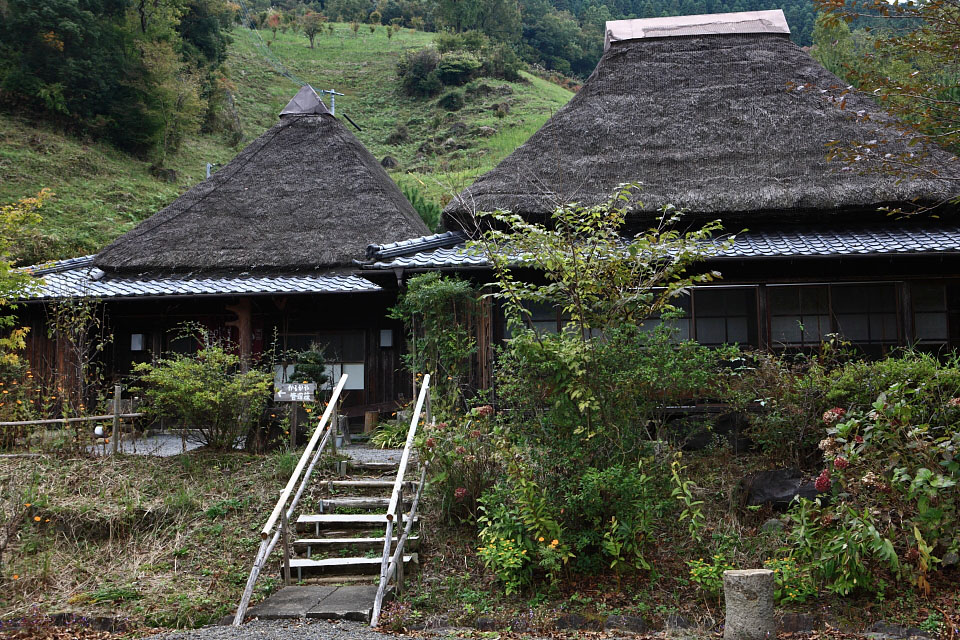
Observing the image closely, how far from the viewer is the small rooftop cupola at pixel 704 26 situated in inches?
533

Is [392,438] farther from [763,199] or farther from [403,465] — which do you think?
[763,199]

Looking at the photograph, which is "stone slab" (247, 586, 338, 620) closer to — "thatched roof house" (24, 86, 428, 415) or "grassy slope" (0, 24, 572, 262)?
"grassy slope" (0, 24, 572, 262)

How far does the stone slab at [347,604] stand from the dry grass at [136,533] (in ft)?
2.42

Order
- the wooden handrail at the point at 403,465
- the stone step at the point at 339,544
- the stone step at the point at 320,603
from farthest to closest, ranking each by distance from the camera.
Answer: the stone step at the point at 339,544 < the wooden handrail at the point at 403,465 < the stone step at the point at 320,603

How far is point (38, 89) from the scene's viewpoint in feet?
84.4

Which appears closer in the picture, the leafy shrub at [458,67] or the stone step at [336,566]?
the stone step at [336,566]

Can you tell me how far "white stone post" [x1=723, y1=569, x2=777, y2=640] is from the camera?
482 centimetres

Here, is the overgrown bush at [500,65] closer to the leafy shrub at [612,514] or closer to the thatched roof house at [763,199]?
the thatched roof house at [763,199]

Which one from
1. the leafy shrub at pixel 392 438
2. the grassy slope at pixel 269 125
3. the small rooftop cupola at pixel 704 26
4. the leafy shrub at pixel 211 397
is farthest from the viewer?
the grassy slope at pixel 269 125

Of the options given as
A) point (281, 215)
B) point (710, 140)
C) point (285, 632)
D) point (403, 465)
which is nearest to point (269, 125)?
point (281, 215)

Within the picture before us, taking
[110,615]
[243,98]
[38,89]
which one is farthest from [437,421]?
[243,98]

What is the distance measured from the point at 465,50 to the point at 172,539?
1576 inches

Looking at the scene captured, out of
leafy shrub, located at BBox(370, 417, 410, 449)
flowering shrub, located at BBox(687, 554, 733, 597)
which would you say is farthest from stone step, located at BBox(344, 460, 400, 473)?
flowering shrub, located at BBox(687, 554, 733, 597)

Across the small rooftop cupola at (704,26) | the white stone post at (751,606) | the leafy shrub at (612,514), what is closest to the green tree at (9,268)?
the leafy shrub at (612,514)
